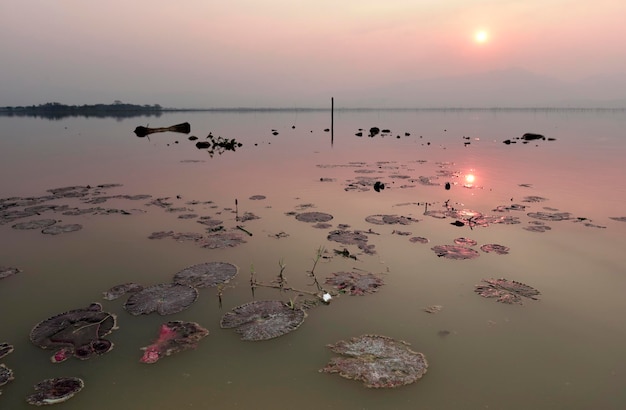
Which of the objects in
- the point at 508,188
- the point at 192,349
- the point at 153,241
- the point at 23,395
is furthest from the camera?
the point at 508,188

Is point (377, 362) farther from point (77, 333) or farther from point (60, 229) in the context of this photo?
point (60, 229)

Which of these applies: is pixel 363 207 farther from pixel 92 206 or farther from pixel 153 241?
pixel 92 206

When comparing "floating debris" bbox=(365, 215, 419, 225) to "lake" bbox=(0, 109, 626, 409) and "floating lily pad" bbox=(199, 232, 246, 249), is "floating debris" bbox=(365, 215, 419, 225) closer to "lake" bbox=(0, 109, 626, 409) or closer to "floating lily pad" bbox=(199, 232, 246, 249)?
"lake" bbox=(0, 109, 626, 409)

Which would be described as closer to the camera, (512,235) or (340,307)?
(340,307)

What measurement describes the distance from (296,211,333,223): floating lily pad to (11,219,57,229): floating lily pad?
657 centimetres

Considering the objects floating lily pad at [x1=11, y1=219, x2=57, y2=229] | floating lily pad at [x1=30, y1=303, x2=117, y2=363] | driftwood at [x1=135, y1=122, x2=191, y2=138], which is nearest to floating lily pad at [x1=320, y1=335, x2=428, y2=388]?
floating lily pad at [x1=30, y1=303, x2=117, y2=363]

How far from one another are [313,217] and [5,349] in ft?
22.6

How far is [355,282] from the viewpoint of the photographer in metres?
6.26

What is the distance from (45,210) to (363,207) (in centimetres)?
962

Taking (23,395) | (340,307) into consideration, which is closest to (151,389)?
(23,395)

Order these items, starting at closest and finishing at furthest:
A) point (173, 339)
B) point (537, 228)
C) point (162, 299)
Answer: point (173, 339) → point (162, 299) → point (537, 228)

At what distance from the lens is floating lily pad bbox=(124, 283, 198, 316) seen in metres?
5.45

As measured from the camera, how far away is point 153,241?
326 inches

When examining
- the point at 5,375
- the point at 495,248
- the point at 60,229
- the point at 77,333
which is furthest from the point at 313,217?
the point at 5,375
